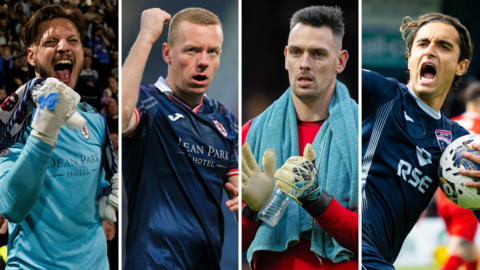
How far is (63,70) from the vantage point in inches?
101

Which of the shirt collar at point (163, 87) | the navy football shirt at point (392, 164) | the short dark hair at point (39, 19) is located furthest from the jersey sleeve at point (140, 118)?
the navy football shirt at point (392, 164)

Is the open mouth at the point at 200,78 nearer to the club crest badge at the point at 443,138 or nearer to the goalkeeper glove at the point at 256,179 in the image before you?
the goalkeeper glove at the point at 256,179

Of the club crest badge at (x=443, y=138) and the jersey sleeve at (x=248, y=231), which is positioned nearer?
the jersey sleeve at (x=248, y=231)

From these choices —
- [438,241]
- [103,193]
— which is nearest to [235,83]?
[103,193]

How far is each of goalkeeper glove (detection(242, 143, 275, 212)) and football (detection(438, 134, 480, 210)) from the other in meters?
1.04

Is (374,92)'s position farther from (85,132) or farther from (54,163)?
(54,163)

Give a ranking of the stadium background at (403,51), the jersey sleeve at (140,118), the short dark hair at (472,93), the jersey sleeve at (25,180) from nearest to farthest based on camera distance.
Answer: the jersey sleeve at (25,180), the jersey sleeve at (140,118), the stadium background at (403,51), the short dark hair at (472,93)

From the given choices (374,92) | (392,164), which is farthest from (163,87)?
(392,164)

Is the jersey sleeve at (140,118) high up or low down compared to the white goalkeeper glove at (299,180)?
up

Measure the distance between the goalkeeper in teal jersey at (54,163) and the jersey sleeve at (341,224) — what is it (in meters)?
1.22

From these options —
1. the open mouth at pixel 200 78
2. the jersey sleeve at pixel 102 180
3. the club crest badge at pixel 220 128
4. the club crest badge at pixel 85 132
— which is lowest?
the jersey sleeve at pixel 102 180

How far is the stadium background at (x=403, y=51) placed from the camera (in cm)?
299

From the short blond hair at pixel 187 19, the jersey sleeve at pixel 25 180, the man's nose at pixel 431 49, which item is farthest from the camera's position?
the man's nose at pixel 431 49

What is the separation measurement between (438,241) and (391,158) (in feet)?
9.99
